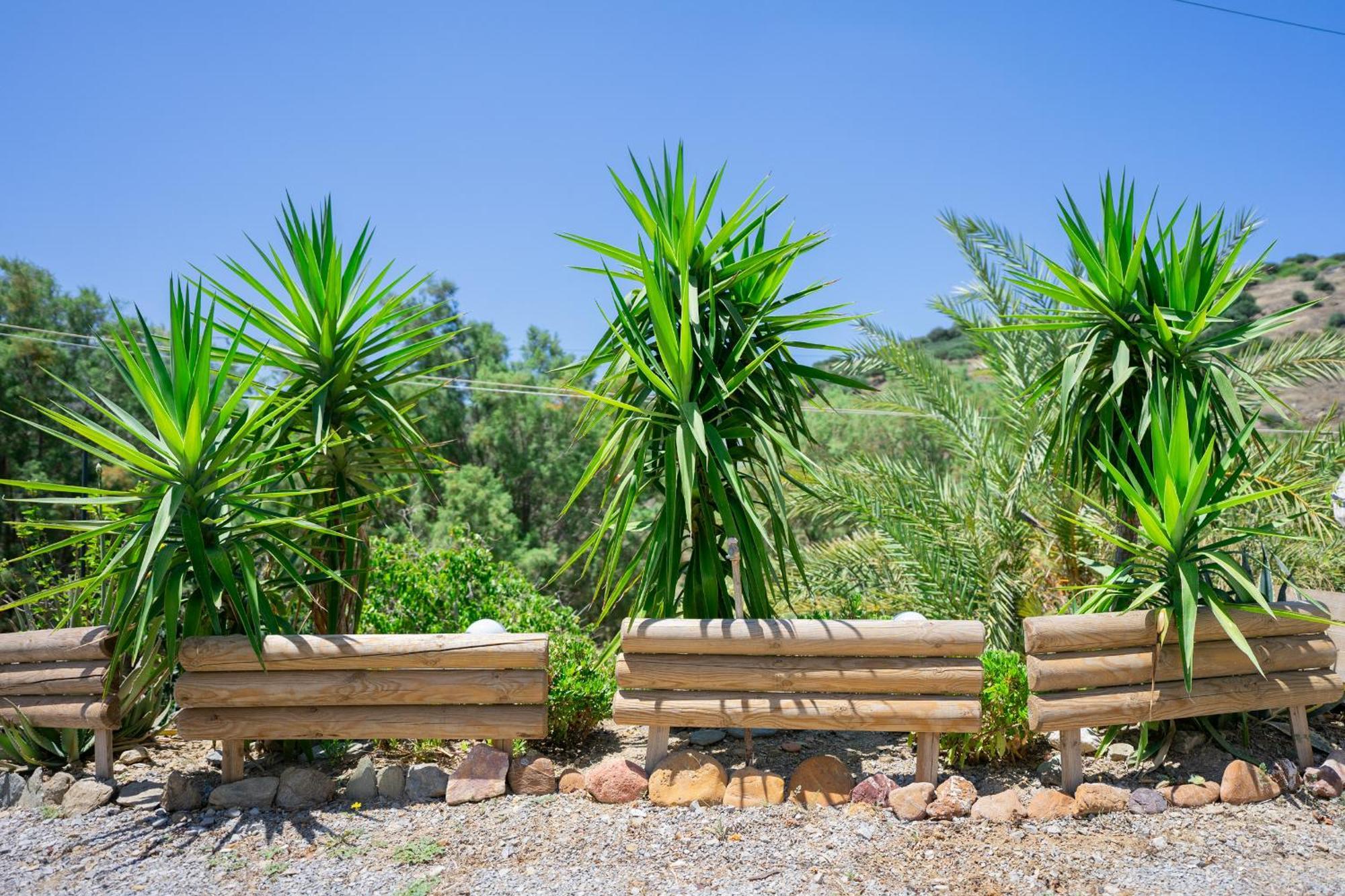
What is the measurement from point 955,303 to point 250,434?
19.0 feet

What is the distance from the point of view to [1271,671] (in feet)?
14.8

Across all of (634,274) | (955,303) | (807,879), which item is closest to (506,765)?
(807,879)

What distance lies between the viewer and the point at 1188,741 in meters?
4.64

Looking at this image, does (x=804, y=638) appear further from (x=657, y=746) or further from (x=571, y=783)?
(x=571, y=783)

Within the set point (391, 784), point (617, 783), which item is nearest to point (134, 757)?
point (391, 784)

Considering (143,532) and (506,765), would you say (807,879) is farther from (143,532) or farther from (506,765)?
(143,532)

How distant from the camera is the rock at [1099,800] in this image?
13.5ft

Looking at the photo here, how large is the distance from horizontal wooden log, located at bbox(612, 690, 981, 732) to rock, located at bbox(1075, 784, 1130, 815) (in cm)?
52

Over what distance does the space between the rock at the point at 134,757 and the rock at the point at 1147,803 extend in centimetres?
509

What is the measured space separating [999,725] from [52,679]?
4.78m

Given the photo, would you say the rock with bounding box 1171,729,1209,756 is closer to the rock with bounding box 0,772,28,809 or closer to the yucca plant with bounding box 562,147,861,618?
the yucca plant with bounding box 562,147,861,618

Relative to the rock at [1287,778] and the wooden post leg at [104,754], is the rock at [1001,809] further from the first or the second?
the wooden post leg at [104,754]

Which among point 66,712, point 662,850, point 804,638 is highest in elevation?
point 804,638

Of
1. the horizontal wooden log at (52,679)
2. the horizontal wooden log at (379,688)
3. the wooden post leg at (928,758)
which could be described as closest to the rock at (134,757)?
the horizontal wooden log at (52,679)
